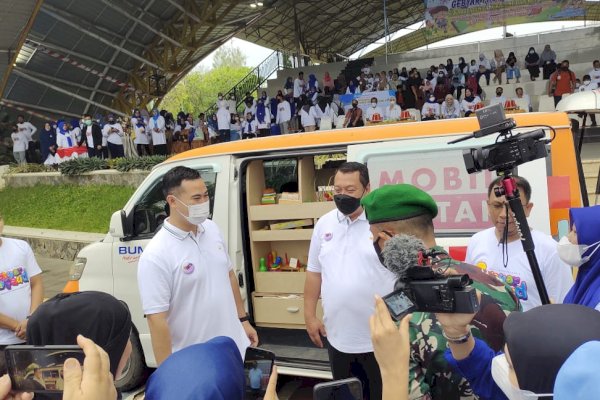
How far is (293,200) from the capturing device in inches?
168

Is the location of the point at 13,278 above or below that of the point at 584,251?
below

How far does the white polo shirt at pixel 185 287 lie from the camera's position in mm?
2533

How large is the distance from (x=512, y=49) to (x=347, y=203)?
785 inches

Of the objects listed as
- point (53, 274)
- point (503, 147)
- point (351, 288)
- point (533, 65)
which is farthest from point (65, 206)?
point (533, 65)

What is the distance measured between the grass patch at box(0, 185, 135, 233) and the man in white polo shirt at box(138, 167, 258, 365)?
8925mm

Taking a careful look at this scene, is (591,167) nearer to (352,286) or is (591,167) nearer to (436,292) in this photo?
(352,286)

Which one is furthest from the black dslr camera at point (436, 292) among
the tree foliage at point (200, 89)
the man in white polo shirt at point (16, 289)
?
the tree foliage at point (200, 89)

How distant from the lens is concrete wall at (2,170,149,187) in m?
12.7

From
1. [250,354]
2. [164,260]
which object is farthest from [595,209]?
[164,260]

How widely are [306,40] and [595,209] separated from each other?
34.6 metres

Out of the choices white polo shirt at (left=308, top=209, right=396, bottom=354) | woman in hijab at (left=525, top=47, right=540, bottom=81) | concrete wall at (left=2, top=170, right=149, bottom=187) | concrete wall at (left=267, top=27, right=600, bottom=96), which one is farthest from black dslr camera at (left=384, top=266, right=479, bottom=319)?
concrete wall at (left=267, top=27, right=600, bottom=96)

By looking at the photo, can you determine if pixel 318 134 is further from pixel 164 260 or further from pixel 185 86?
pixel 185 86

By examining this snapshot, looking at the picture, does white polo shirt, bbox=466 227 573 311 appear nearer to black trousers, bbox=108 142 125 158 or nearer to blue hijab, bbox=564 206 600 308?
blue hijab, bbox=564 206 600 308

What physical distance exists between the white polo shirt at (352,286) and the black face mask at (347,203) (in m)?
0.09
